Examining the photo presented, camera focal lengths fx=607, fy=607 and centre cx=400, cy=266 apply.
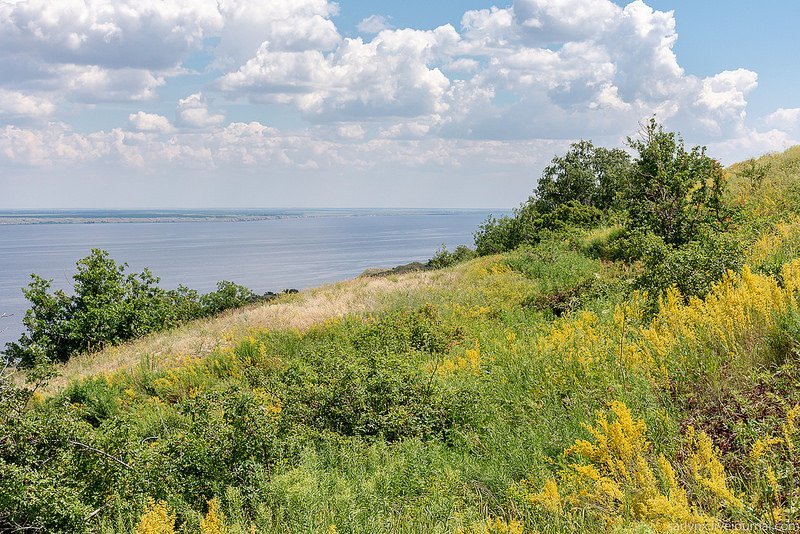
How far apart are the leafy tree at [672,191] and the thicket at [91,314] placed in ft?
60.0

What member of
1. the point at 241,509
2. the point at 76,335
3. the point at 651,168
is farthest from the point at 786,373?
the point at 76,335

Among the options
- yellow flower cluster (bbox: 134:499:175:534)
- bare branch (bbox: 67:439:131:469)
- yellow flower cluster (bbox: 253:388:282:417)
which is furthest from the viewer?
yellow flower cluster (bbox: 253:388:282:417)

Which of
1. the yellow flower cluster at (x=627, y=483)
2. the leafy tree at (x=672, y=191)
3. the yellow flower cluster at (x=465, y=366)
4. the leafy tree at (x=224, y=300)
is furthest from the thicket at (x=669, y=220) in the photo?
the leafy tree at (x=224, y=300)

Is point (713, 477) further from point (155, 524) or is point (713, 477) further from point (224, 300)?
point (224, 300)

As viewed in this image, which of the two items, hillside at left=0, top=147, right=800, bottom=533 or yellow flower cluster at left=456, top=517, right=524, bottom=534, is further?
hillside at left=0, top=147, right=800, bottom=533

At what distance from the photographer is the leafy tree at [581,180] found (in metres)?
34.2

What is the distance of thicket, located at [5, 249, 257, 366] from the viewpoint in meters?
23.1

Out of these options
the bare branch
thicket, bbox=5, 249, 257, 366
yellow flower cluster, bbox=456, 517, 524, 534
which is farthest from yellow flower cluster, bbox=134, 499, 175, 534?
thicket, bbox=5, 249, 257, 366

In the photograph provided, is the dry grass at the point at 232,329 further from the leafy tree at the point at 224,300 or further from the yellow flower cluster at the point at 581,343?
the leafy tree at the point at 224,300

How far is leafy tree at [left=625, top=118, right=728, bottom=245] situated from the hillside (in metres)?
3.71

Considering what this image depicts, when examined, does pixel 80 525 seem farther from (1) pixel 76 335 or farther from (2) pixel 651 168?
(1) pixel 76 335

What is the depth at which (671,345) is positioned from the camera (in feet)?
18.2

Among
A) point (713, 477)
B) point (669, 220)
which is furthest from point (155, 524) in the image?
point (669, 220)

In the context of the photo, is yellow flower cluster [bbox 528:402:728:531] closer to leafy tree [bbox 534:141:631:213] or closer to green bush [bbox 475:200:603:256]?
green bush [bbox 475:200:603:256]
